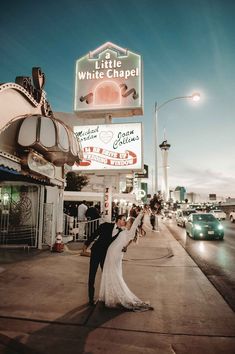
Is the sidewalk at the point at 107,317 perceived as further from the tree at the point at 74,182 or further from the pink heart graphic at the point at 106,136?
the tree at the point at 74,182

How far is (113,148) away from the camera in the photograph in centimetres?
1460

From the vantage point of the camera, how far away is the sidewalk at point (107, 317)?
3.75 m

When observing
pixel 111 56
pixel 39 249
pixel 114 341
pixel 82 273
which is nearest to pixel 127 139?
pixel 111 56

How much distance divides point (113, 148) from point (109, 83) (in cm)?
370

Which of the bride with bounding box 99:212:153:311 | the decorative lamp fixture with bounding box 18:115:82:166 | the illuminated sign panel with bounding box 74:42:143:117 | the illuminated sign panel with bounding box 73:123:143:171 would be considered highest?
the illuminated sign panel with bounding box 74:42:143:117

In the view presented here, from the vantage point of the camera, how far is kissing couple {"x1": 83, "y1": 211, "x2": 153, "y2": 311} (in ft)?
16.4

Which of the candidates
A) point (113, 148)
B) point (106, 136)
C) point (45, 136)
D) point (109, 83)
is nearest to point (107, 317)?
point (45, 136)

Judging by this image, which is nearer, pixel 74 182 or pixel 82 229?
pixel 82 229

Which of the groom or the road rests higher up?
the groom

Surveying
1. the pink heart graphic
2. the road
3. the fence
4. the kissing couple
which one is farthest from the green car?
the kissing couple

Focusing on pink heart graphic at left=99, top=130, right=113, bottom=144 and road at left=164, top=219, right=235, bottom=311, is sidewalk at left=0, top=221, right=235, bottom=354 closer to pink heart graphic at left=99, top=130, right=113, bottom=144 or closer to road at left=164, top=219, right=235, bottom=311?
road at left=164, top=219, right=235, bottom=311

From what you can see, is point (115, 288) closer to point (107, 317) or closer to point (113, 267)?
point (113, 267)

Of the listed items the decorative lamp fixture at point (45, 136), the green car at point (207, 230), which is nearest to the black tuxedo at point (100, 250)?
the decorative lamp fixture at point (45, 136)

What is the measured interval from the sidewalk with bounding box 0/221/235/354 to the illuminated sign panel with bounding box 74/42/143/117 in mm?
9623
